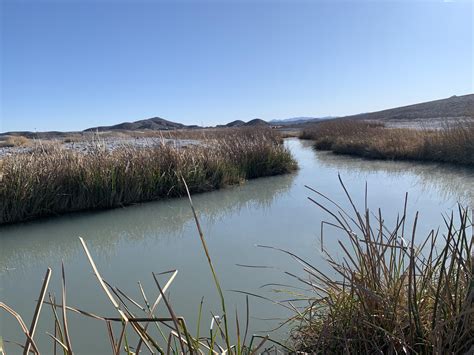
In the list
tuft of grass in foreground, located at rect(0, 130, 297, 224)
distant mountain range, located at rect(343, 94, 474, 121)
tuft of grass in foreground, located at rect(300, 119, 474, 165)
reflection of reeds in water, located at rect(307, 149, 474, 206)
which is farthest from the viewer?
distant mountain range, located at rect(343, 94, 474, 121)

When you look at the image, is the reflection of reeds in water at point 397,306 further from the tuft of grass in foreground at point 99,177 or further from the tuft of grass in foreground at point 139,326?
the tuft of grass in foreground at point 99,177

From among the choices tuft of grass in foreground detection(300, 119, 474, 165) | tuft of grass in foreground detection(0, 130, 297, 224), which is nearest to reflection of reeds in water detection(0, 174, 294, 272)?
tuft of grass in foreground detection(0, 130, 297, 224)

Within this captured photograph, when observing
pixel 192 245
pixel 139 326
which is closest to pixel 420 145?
pixel 192 245

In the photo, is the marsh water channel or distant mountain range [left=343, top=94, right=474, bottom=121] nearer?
the marsh water channel

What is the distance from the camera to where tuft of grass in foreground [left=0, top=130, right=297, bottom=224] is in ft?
13.4

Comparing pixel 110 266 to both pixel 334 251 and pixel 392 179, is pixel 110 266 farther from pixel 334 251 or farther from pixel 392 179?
pixel 392 179

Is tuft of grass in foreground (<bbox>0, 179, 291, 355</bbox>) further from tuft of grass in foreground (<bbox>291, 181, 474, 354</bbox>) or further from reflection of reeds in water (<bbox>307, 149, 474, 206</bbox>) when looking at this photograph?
reflection of reeds in water (<bbox>307, 149, 474, 206</bbox>)

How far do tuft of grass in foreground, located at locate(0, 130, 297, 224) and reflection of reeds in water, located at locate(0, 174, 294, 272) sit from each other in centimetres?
21

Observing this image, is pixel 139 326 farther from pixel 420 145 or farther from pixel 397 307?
pixel 420 145

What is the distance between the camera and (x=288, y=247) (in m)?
2.79

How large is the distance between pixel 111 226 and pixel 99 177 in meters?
0.93

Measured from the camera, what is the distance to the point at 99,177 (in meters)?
4.50

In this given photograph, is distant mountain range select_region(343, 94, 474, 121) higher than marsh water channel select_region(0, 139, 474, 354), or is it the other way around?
distant mountain range select_region(343, 94, 474, 121)

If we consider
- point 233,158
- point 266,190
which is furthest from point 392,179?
point 233,158
